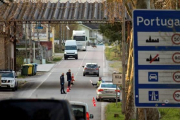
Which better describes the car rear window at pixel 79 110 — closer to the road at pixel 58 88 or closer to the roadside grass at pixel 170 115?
the roadside grass at pixel 170 115

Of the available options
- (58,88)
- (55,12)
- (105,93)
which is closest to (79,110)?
(105,93)

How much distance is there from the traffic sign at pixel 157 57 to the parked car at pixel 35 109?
2.25 m

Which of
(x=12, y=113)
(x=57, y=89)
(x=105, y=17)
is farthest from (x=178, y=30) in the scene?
(x=57, y=89)

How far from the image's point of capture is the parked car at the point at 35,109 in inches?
300

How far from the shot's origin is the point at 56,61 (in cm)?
7931

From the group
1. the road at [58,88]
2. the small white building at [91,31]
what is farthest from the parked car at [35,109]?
the small white building at [91,31]

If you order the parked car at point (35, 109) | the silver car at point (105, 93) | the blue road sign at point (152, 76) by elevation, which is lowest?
the silver car at point (105, 93)

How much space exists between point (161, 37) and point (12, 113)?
128 inches

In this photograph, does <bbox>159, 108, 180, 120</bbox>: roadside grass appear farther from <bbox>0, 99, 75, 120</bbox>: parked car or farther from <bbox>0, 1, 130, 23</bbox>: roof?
<bbox>0, 99, 75, 120</bbox>: parked car

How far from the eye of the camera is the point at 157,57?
955cm

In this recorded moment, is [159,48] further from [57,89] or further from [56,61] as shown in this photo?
[56,61]

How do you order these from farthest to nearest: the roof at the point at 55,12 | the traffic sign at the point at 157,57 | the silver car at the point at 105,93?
1. the roof at the point at 55,12
2. the silver car at the point at 105,93
3. the traffic sign at the point at 157,57

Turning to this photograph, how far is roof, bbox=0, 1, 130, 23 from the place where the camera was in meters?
42.2

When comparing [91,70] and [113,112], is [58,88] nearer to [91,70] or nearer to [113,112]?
[91,70]
